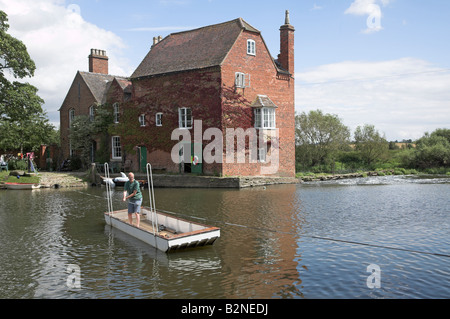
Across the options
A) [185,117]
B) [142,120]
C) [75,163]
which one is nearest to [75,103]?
[75,163]

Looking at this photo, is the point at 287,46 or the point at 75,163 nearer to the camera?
the point at 287,46

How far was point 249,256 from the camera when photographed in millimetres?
11109

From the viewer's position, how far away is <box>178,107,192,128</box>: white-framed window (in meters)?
33.3

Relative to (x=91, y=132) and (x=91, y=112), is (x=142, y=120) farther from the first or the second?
(x=91, y=112)

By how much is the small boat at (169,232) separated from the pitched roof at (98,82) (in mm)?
26870

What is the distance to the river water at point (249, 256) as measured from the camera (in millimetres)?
8656

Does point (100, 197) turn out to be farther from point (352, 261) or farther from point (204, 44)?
point (352, 261)

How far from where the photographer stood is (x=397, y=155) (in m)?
50.8

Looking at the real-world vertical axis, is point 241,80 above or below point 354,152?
above

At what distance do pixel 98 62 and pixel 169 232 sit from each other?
36.6 metres

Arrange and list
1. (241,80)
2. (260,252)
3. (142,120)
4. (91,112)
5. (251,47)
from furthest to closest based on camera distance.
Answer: (91,112)
(142,120)
(251,47)
(241,80)
(260,252)

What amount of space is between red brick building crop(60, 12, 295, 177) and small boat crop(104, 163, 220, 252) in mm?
16835

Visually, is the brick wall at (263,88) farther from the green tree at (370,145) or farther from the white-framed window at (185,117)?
the green tree at (370,145)

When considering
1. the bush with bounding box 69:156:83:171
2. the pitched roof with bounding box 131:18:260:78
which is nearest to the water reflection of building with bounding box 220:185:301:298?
the pitched roof with bounding box 131:18:260:78
